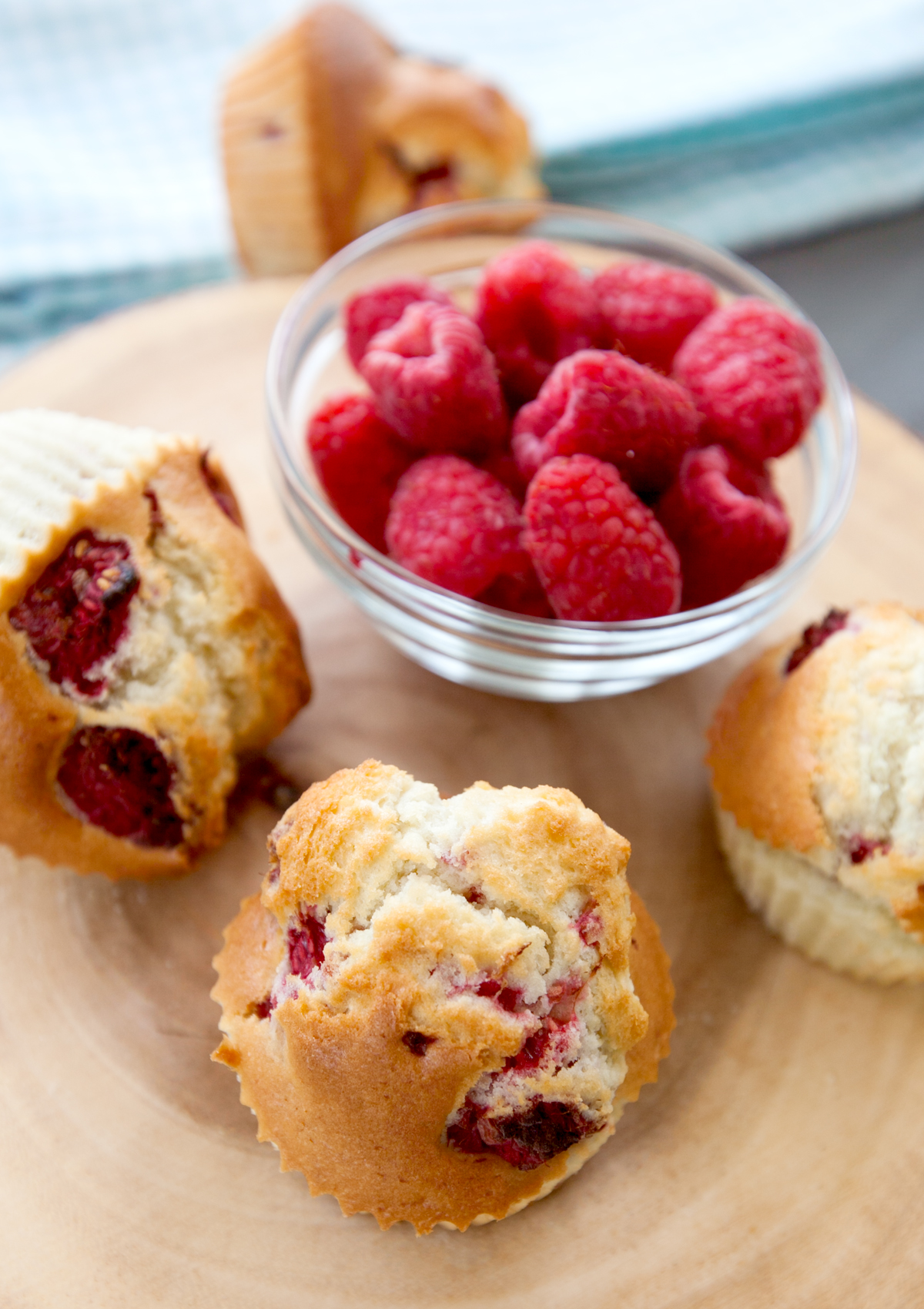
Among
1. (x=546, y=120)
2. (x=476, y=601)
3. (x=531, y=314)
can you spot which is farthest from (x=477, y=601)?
(x=546, y=120)

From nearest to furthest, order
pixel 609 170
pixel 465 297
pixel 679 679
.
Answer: pixel 679 679
pixel 465 297
pixel 609 170

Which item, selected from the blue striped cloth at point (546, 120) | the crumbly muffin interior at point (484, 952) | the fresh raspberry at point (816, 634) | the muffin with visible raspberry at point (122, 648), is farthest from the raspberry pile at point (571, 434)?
the blue striped cloth at point (546, 120)

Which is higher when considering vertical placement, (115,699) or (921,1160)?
(115,699)

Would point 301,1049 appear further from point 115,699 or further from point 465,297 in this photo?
point 465,297

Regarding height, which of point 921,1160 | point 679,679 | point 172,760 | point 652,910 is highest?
point 172,760

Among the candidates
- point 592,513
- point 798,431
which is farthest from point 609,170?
point 592,513
